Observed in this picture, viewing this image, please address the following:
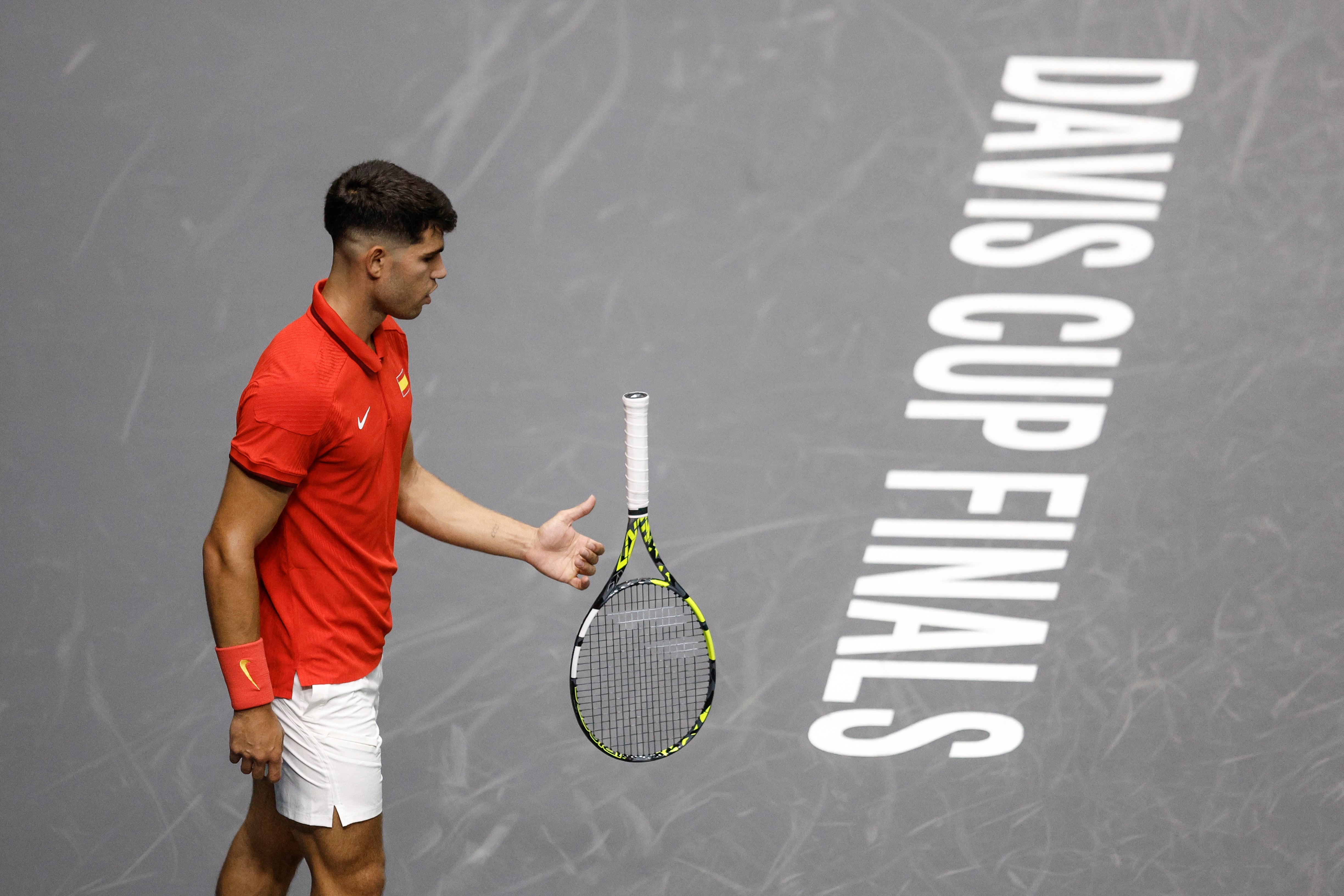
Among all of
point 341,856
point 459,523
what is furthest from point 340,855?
point 459,523

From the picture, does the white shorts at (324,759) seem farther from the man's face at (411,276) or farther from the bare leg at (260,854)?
the man's face at (411,276)

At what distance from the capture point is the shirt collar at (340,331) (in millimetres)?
1700

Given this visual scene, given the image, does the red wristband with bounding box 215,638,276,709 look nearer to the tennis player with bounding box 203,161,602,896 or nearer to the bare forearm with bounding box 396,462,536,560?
the tennis player with bounding box 203,161,602,896

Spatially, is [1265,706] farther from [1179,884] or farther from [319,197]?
[319,197]

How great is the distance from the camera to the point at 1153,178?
2400mm

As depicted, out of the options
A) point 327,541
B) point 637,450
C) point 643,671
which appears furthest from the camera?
point 643,671

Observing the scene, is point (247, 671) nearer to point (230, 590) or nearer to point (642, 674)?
point (230, 590)

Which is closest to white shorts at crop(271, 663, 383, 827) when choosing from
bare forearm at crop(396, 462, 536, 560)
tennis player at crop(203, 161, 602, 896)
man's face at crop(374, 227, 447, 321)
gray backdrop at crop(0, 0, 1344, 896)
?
tennis player at crop(203, 161, 602, 896)

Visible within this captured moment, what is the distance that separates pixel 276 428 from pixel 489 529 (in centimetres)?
47

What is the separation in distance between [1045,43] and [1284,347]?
30.4 inches

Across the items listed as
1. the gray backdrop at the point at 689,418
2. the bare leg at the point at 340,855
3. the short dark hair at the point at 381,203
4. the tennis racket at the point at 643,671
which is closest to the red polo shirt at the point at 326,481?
the short dark hair at the point at 381,203

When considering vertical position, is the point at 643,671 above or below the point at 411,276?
below

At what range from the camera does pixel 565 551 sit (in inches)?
78.2

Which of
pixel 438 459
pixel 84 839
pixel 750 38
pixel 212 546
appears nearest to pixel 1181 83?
pixel 750 38
